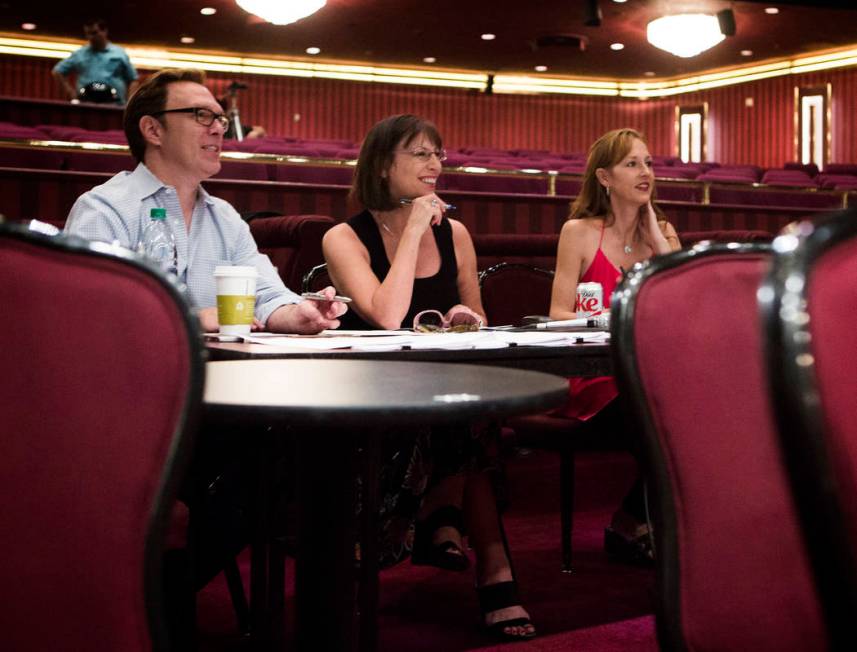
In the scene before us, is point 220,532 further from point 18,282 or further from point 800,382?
point 800,382

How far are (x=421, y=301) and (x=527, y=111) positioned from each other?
12392 millimetres

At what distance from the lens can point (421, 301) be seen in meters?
2.39

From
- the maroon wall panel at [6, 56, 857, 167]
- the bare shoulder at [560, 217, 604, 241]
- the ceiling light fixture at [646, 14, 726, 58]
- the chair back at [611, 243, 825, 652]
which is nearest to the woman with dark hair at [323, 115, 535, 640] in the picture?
the bare shoulder at [560, 217, 604, 241]

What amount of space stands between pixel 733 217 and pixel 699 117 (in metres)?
8.95

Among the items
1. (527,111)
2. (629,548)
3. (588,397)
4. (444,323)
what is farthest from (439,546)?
(527,111)

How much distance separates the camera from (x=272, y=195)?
4383 millimetres

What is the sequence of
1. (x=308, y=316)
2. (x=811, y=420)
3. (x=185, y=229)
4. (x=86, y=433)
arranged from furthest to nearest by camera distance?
1. (x=185, y=229)
2. (x=308, y=316)
3. (x=86, y=433)
4. (x=811, y=420)

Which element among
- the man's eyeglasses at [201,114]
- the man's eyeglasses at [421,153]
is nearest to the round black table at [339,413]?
the man's eyeglasses at [201,114]

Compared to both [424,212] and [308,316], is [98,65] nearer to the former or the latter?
[424,212]

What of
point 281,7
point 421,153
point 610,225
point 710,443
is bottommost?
point 710,443

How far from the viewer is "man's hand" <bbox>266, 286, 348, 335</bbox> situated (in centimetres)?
175

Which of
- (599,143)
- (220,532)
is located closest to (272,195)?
(599,143)

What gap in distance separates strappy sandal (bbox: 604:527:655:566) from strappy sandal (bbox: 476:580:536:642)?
2.10ft

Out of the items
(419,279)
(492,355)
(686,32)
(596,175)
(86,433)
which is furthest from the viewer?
(686,32)
